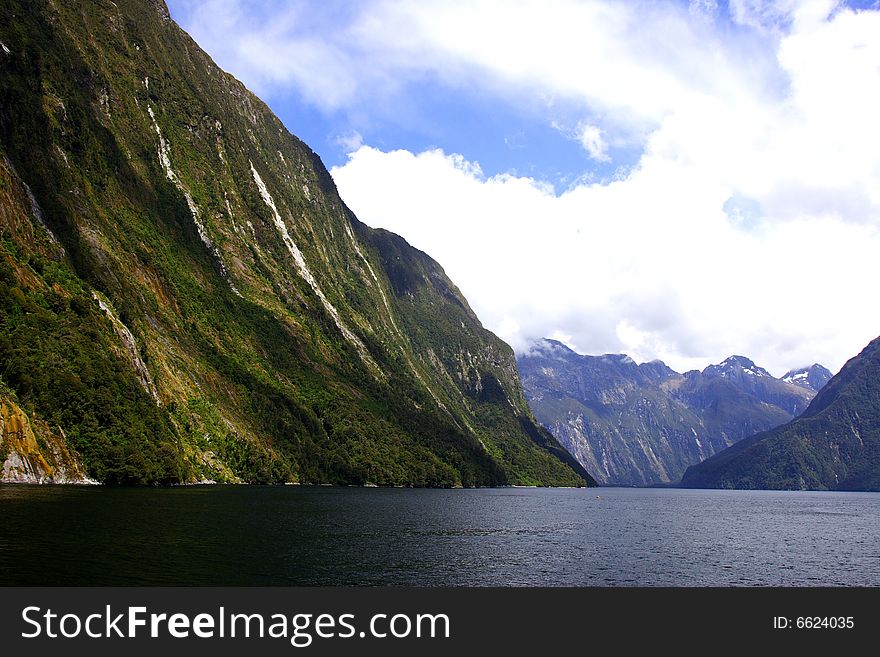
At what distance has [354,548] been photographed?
7644 cm

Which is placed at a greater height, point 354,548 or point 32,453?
point 32,453

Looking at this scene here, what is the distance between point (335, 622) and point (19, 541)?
36.5 m

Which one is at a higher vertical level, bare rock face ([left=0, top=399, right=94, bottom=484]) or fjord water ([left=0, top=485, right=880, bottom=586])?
bare rock face ([left=0, top=399, right=94, bottom=484])

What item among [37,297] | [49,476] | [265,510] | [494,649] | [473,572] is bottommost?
[494,649]

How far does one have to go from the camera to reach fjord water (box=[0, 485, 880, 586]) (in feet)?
179

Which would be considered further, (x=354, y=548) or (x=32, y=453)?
(x=32, y=453)

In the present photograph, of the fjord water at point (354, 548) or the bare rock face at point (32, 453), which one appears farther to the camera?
the bare rock face at point (32, 453)

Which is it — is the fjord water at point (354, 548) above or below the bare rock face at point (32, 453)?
below

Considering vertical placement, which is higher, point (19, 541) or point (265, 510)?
point (265, 510)

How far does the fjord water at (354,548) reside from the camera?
54.6 metres

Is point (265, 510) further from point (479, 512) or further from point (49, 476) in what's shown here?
point (479, 512)

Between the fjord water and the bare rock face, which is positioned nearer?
the fjord water

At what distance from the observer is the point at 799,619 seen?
4653 centimetres

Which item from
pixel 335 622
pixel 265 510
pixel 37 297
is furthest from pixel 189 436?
pixel 335 622
